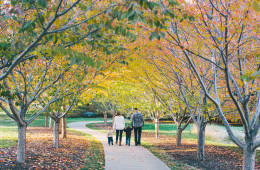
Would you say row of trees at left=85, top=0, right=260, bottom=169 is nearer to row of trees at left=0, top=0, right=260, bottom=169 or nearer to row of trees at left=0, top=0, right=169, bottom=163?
row of trees at left=0, top=0, right=260, bottom=169

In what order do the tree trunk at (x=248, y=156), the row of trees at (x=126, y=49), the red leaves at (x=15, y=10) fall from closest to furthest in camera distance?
the red leaves at (x=15, y=10) → the row of trees at (x=126, y=49) → the tree trunk at (x=248, y=156)

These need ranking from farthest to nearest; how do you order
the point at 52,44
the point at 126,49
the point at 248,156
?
the point at 126,49, the point at 52,44, the point at 248,156

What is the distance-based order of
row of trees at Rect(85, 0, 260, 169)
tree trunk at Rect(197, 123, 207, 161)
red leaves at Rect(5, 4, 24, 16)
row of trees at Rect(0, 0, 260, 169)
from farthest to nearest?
1. tree trunk at Rect(197, 123, 207, 161)
2. row of trees at Rect(85, 0, 260, 169)
3. row of trees at Rect(0, 0, 260, 169)
4. red leaves at Rect(5, 4, 24, 16)

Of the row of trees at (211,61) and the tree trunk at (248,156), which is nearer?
the row of trees at (211,61)

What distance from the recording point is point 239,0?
18.3 ft

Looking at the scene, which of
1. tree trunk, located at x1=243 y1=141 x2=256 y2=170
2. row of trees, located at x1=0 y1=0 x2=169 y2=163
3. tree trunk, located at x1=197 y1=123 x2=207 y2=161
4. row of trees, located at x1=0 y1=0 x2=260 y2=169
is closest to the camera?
row of trees, located at x1=0 y1=0 x2=169 y2=163

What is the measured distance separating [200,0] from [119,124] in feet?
24.3

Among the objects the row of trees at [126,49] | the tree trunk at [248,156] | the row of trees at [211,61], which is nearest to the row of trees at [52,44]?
the row of trees at [126,49]

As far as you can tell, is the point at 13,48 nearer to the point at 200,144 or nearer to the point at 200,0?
the point at 200,0

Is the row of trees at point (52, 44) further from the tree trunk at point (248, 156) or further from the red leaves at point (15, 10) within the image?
the tree trunk at point (248, 156)

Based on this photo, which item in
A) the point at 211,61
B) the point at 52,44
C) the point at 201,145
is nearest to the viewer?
the point at 211,61

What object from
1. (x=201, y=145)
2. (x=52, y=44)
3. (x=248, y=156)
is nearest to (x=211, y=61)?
(x=248, y=156)

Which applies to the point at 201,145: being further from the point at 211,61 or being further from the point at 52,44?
the point at 52,44

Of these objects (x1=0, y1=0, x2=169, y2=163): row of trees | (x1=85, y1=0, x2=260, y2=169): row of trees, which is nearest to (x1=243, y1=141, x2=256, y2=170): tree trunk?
(x1=85, y1=0, x2=260, y2=169): row of trees
